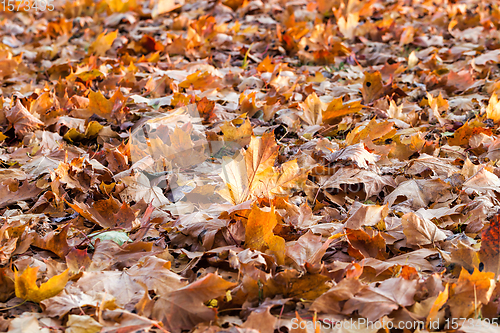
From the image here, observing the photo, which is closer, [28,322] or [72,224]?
[28,322]

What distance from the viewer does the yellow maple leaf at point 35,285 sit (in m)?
1.04

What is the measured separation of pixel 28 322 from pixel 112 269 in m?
0.26

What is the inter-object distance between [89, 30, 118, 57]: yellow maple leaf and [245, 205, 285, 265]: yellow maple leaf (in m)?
2.35

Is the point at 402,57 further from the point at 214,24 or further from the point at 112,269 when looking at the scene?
the point at 112,269

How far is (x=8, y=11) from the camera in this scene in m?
4.14

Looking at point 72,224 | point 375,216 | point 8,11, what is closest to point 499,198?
point 375,216

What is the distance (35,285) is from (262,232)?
60 cm

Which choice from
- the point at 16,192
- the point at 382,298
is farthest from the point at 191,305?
the point at 16,192

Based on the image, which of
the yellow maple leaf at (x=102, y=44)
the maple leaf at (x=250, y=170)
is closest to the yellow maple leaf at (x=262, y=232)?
the maple leaf at (x=250, y=170)

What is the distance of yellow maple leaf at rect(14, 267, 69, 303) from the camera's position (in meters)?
1.04

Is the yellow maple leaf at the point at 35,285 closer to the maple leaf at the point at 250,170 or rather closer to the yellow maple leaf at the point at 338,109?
the maple leaf at the point at 250,170

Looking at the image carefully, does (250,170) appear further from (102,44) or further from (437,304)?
(102,44)

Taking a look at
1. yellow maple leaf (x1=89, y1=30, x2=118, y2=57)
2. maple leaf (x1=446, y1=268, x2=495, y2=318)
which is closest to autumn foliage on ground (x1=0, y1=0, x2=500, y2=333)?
maple leaf (x1=446, y1=268, x2=495, y2=318)

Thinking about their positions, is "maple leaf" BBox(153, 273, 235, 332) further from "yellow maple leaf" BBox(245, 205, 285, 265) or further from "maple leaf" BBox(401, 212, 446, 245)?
"maple leaf" BBox(401, 212, 446, 245)
